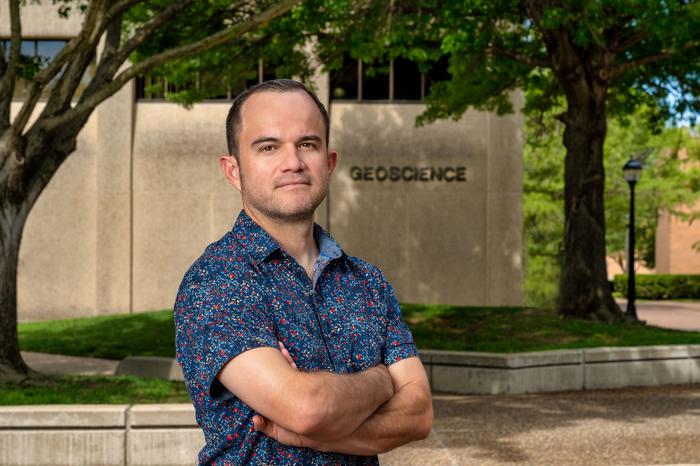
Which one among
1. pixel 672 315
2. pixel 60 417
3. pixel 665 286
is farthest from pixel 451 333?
pixel 665 286

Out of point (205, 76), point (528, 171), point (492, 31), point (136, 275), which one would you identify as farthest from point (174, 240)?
point (528, 171)

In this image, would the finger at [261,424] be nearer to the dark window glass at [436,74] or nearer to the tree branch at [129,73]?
the tree branch at [129,73]

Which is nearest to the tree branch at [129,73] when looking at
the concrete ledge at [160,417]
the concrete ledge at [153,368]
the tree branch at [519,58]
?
the concrete ledge at [153,368]

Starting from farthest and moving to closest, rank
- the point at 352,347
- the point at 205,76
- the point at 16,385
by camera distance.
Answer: the point at 205,76 → the point at 16,385 → the point at 352,347

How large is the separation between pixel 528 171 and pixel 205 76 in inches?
718

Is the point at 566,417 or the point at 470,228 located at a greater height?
the point at 470,228

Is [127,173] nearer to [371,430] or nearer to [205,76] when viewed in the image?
[205,76]

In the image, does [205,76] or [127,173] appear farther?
[127,173]

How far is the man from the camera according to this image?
7.77ft

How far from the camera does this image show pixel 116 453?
26.6 feet

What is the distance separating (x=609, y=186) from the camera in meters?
37.2

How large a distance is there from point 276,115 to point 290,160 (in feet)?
0.42

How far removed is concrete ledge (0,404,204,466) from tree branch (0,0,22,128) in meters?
4.33

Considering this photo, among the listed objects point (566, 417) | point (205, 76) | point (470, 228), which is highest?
point (205, 76)
